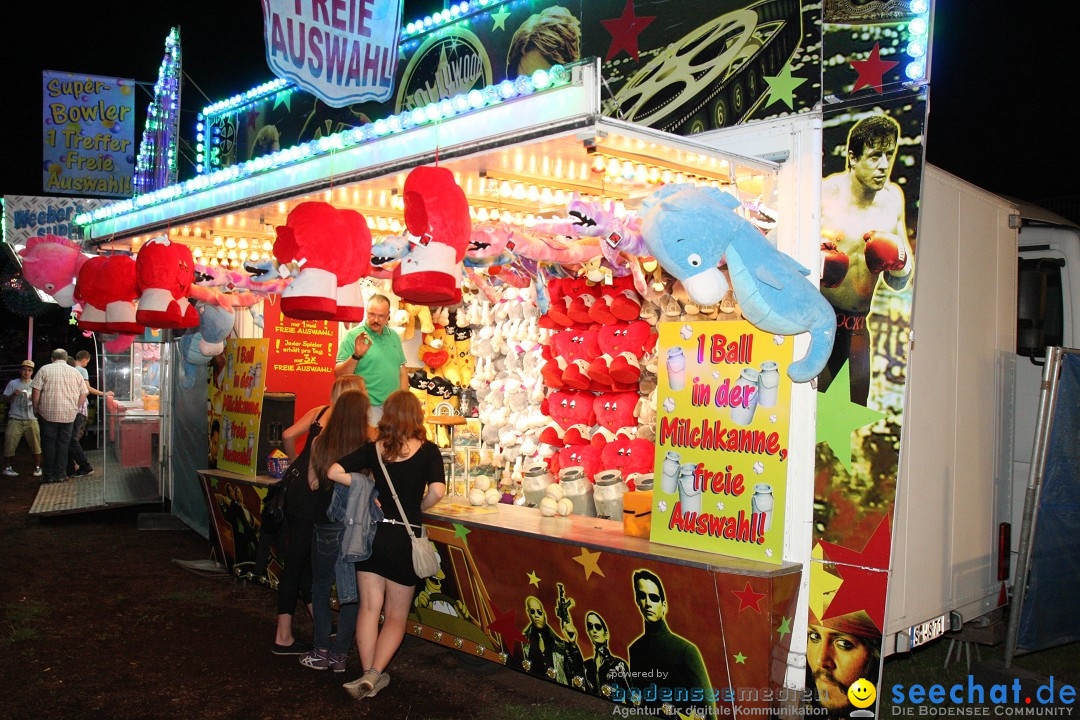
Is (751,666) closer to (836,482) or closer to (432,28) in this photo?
(836,482)

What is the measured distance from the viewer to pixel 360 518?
5.07 metres

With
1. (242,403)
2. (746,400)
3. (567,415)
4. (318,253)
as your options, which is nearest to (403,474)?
(318,253)

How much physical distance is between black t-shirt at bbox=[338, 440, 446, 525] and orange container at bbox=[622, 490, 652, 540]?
42.9 inches

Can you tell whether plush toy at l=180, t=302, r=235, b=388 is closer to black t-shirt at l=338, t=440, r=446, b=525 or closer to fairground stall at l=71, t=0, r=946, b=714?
fairground stall at l=71, t=0, r=946, b=714

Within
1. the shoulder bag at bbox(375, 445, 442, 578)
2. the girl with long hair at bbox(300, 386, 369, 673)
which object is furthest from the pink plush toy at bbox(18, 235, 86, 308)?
the shoulder bag at bbox(375, 445, 442, 578)

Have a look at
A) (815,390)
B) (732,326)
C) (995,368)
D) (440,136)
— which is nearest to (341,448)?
(440,136)

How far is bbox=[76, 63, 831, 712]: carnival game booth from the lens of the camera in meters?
4.22

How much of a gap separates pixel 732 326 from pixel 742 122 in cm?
120

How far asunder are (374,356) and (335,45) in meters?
2.35

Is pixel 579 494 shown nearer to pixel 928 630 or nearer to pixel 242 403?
pixel 928 630

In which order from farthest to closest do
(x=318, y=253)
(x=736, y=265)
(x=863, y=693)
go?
(x=318, y=253) < (x=863, y=693) < (x=736, y=265)

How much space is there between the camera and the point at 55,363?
43.0ft

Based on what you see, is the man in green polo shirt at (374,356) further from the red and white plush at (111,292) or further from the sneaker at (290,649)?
the sneaker at (290,649)

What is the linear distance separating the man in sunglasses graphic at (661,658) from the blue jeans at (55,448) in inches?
459
